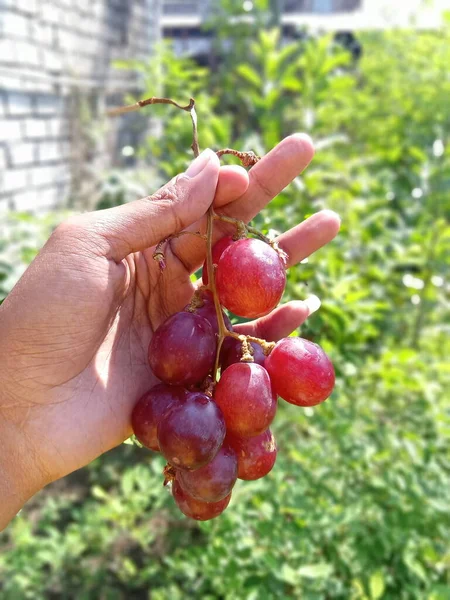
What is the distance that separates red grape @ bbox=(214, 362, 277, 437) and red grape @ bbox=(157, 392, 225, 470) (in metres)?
0.04

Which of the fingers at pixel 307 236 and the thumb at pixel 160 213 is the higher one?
the thumb at pixel 160 213

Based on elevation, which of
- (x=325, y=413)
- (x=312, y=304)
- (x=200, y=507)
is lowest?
(x=325, y=413)

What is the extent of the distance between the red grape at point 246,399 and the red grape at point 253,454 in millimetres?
76

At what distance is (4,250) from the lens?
2.43m

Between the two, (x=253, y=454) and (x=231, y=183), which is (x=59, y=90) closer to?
(x=231, y=183)

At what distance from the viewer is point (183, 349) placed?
1255 mm

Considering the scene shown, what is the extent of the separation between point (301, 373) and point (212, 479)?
1.04ft

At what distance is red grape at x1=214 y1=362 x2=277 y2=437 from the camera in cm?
122

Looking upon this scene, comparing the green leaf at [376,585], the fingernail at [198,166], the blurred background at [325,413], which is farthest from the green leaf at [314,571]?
the fingernail at [198,166]

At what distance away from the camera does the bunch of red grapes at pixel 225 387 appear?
1189mm

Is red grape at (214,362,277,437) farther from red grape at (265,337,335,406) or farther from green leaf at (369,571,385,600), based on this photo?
green leaf at (369,571,385,600)

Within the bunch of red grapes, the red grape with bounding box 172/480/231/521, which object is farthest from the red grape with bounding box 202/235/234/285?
the red grape with bounding box 172/480/231/521

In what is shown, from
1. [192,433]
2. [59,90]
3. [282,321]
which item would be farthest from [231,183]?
[59,90]

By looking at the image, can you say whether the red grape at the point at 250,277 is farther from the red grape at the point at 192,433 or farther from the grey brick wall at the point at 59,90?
the grey brick wall at the point at 59,90
